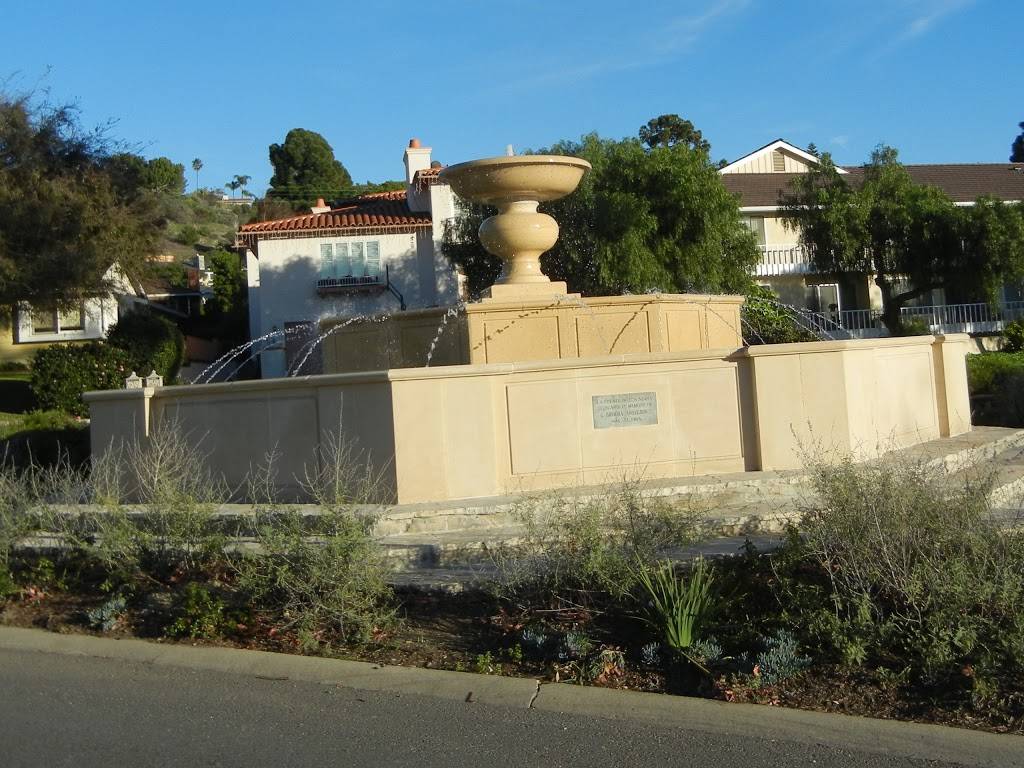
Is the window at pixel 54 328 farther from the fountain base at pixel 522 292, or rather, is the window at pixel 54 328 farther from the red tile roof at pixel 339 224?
the fountain base at pixel 522 292

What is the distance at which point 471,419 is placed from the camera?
9469 millimetres

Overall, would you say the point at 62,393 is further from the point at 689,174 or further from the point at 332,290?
the point at 689,174

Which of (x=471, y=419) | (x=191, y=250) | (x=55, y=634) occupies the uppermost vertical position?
(x=191, y=250)

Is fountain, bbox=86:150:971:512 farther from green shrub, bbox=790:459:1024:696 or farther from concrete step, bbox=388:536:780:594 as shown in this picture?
green shrub, bbox=790:459:1024:696

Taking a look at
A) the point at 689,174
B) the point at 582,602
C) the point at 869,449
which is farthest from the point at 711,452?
the point at 689,174

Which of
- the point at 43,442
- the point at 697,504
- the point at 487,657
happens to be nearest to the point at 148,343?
the point at 43,442

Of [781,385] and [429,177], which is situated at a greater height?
[429,177]

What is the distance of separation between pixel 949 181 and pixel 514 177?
3773cm

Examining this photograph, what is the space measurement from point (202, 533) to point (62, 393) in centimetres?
1650

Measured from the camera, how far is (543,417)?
9773 mm

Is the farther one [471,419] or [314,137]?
[314,137]

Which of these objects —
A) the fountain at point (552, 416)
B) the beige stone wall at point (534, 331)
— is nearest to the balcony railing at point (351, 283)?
the beige stone wall at point (534, 331)

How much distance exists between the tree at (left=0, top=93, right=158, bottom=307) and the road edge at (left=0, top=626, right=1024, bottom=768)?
17.3 m

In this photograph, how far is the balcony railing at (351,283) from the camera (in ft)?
120
